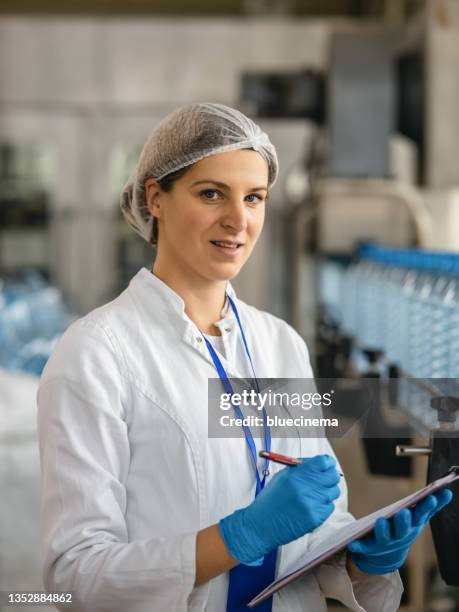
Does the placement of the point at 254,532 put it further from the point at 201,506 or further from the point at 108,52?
the point at 108,52

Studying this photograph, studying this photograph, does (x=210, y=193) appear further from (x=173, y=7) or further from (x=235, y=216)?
(x=173, y=7)

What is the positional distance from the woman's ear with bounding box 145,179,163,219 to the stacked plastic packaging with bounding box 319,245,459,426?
1.58 ft

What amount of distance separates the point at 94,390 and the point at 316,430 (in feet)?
1.02

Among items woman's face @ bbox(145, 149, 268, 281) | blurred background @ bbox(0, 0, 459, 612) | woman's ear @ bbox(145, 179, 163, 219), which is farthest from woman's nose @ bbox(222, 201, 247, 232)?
blurred background @ bbox(0, 0, 459, 612)

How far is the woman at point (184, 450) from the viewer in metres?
1.07

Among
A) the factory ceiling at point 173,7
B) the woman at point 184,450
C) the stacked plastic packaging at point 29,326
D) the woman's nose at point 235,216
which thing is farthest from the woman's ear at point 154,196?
the factory ceiling at point 173,7

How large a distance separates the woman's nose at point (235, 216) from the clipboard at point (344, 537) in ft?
1.36

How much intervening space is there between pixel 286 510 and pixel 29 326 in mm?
2924

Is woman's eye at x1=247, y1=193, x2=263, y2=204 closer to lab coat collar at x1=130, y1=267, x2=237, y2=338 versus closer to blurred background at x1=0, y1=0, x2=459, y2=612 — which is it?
lab coat collar at x1=130, y1=267, x2=237, y2=338

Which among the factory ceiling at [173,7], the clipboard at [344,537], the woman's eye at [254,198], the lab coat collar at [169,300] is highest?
the factory ceiling at [173,7]

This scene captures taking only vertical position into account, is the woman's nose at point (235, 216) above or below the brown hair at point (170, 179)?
below

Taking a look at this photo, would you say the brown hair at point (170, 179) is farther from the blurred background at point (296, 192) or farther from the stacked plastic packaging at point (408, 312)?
the stacked plastic packaging at point (408, 312)

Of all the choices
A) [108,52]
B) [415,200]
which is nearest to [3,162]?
[108,52]

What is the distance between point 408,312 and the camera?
2.12m
